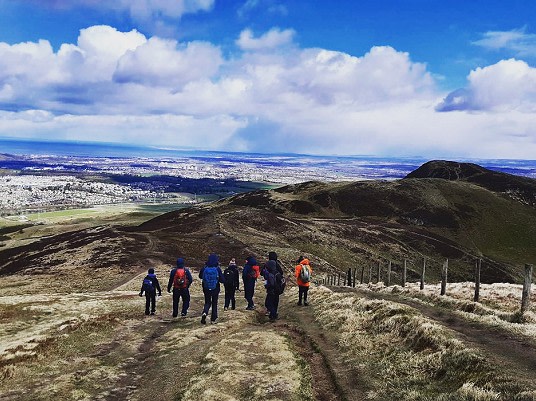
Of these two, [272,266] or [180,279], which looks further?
[180,279]

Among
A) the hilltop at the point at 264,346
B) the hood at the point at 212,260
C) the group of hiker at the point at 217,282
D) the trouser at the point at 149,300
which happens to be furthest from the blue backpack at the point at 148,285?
the hood at the point at 212,260

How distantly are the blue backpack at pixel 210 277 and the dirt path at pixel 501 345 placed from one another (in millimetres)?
12142

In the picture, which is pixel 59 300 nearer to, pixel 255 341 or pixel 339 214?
pixel 255 341

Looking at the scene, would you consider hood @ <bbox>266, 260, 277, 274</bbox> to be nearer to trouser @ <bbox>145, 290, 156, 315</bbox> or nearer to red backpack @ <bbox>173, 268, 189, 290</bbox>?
red backpack @ <bbox>173, 268, 189, 290</bbox>

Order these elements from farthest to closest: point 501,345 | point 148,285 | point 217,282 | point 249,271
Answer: point 249,271 < point 148,285 < point 217,282 < point 501,345

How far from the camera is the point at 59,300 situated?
3544 cm

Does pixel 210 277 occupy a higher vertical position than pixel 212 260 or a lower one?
lower

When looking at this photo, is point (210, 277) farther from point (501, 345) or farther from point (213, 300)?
point (501, 345)

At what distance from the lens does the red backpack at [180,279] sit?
88.8ft

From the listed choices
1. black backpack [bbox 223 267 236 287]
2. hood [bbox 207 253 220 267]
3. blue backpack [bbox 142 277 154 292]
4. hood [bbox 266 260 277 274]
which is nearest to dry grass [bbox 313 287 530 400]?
hood [bbox 266 260 277 274]

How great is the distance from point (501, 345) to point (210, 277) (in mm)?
15313

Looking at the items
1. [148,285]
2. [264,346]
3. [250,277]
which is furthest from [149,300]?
[264,346]

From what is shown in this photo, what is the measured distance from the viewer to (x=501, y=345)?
15.9 meters

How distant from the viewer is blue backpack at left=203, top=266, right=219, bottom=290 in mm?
25141
